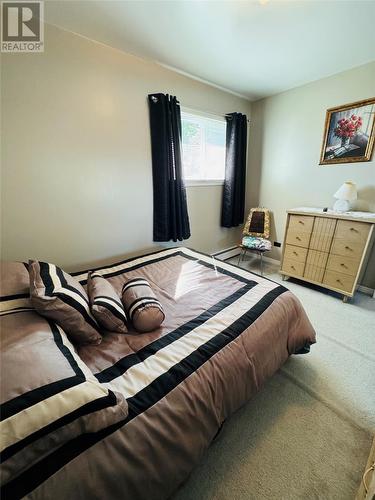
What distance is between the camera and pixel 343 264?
7.47ft

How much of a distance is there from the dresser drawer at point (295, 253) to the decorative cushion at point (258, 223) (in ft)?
1.77

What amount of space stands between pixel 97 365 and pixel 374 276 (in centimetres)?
299

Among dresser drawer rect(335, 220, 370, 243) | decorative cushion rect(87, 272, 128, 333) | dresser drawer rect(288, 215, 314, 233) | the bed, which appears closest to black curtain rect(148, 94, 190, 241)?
the bed

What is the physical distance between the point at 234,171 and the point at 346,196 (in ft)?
4.76

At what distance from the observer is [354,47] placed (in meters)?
1.91

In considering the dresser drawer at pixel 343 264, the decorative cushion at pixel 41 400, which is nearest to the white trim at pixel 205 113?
the dresser drawer at pixel 343 264

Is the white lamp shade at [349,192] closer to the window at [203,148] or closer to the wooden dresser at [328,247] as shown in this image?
the wooden dresser at [328,247]

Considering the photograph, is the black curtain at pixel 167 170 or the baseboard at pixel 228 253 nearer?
the black curtain at pixel 167 170

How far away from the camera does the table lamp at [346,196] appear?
7.47ft

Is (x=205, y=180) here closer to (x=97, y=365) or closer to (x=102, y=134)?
(x=102, y=134)

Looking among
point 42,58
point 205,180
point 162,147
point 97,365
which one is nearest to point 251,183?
point 205,180

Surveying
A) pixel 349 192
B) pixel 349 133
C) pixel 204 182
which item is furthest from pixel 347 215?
pixel 204 182

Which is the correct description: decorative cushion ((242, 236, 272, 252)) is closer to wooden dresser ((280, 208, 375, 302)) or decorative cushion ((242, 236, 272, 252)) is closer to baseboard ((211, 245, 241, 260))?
wooden dresser ((280, 208, 375, 302))
